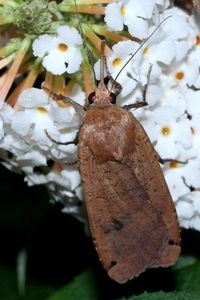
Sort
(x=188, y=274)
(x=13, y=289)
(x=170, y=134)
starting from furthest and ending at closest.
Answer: (x=13, y=289) → (x=188, y=274) → (x=170, y=134)

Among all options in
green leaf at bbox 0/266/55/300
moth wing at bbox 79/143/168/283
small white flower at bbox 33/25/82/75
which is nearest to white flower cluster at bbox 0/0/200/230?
small white flower at bbox 33/25/82/75

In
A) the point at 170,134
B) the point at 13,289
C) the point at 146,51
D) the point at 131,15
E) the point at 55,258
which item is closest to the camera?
the point at 131,15

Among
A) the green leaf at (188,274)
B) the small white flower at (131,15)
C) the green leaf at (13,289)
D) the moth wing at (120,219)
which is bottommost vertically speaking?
the green leaf at (13,289)

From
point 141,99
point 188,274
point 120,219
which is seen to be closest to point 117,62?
point 141,99

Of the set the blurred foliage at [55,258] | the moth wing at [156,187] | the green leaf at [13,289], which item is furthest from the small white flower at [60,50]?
the green leaf at [13,289]

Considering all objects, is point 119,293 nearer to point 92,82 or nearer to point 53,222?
point 53,222

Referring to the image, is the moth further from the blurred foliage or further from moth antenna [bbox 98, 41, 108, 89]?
the blurred foliage

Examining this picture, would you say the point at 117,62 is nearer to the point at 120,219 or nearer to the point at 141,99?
the point at 141,99

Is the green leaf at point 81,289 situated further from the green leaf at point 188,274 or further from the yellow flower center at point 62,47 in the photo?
the yellow flower center at point 62,47
